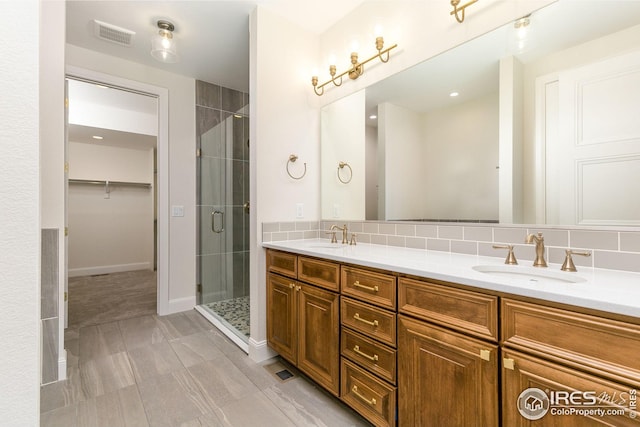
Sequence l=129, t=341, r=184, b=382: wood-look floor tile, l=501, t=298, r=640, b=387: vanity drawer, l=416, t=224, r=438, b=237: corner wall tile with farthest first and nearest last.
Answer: l=129, t=341, r=184, b=382: wood-look floor tile < l=416, t=224, r=438, b=237: corner wall tile < l=501, t=298, r=640, b=387: vanity drawer

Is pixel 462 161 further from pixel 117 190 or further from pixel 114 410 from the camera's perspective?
pixel 117 190

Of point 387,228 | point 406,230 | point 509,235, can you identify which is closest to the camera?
point 509,235

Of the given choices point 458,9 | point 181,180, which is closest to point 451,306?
point 458,9

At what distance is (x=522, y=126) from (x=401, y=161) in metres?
0.73

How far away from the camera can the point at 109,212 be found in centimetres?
508

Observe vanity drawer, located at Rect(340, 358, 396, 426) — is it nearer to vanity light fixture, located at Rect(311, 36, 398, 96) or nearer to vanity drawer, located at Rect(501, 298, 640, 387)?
vanity drawer, located at Rect(501, 298, 640, 387)

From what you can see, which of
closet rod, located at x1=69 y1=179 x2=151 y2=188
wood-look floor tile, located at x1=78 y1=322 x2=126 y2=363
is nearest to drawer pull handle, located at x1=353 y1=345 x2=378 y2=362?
wood-look floor tile, located at x1=78 y1=322 x2=126 y2=363

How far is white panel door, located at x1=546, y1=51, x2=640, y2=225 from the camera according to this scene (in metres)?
1.10

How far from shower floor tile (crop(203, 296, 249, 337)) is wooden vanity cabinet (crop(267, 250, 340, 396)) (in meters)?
0.60

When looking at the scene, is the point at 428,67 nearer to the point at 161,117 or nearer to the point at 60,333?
→ the point at 161,117

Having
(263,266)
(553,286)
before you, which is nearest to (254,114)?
(263,266)

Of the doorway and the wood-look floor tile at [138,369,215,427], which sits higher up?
the doorway

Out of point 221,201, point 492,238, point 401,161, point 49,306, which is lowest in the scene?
point 49,306

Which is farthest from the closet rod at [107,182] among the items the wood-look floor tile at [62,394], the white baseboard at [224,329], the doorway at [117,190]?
the wood-look floor tile at [62,394]
